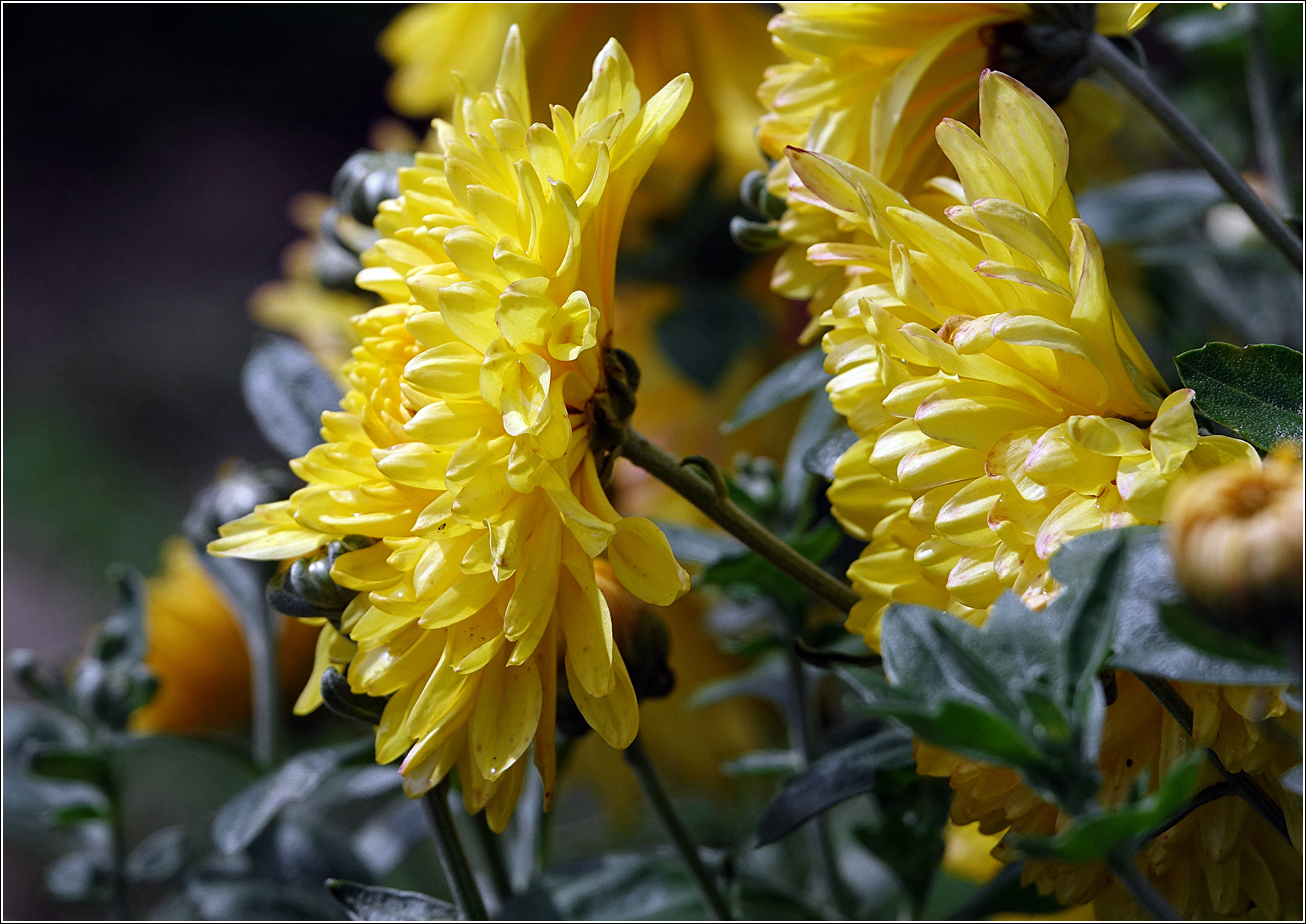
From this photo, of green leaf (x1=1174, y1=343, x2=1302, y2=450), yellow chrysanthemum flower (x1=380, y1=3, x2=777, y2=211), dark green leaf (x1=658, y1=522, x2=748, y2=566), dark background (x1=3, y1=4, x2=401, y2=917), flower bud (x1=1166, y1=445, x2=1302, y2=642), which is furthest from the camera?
dark background (x1=3, y1=4, x2=401, y2=917)

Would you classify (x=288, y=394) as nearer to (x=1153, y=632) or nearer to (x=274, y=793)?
(x=274, y=793)

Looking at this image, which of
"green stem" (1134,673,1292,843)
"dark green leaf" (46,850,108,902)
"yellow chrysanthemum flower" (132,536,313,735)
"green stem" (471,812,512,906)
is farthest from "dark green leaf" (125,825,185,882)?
"green stem" (1134,673,1292,843)

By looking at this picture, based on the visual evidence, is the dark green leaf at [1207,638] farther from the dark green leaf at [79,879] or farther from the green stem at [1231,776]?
the dark green leaf at [79,879]

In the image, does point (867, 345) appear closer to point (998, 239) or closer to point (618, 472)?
point (998, 239)

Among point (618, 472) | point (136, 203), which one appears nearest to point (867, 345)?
point (618, 472)

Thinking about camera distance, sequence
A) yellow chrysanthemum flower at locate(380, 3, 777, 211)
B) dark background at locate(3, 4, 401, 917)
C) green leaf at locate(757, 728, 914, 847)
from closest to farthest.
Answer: green leaf at locate(757, 728, 914, 847) < yellow chrysanthemum flower at locate(380, 3, 777, 211) < dark background at locate(3, 4, 401, 917)

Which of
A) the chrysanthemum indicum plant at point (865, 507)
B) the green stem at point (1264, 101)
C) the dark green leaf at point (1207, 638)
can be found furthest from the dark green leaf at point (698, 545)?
the green stem at point (1264, 101)

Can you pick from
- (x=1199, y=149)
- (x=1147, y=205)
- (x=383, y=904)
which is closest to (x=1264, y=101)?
(x=1147, y=205)

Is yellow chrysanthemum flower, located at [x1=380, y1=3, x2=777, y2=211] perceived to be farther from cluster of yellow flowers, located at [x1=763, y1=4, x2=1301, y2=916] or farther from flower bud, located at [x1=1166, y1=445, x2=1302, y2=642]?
flower bud, located at [x1=1166, y1=445, x2=1302, y2=642]
